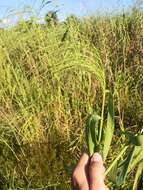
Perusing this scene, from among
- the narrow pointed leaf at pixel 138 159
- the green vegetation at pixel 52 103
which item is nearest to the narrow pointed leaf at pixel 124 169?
the narrow pointed leaf at pixel 138 159

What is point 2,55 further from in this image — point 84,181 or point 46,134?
point 84,181

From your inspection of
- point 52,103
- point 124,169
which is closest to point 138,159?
point 124,169

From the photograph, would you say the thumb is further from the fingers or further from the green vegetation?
the green vegetation

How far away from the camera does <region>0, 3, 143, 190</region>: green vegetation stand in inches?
109

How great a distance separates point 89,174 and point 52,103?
2110 mm

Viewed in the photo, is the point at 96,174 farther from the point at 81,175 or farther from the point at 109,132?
the point at 109,132

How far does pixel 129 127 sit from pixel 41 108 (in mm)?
597

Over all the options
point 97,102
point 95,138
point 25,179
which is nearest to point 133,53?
point 97,102

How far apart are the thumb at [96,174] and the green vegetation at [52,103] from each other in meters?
1.49

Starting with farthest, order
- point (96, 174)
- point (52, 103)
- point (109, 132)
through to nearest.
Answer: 1. point (52, 103)
2. point (109, 132)
3. point (96, 174)

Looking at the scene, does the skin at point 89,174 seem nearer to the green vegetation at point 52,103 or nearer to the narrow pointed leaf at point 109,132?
the narrow pointed leaf at point 109,132

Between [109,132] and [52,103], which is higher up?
[109,132]

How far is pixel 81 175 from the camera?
0.92 meters

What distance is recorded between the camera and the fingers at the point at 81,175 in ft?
2.97
